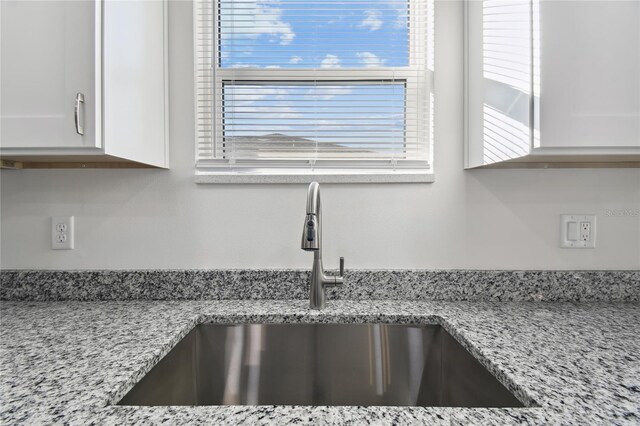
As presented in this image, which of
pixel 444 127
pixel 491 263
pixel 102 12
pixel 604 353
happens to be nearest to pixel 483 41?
pixel 444 127

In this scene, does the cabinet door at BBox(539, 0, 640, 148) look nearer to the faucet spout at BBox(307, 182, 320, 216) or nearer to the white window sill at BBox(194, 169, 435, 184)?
the white window sill at BBox(194, 169, 435, 184)

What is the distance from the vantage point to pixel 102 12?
2.78ft

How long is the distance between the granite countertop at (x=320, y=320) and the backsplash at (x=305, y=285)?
0.04 meters

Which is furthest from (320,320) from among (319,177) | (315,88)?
(315,88)

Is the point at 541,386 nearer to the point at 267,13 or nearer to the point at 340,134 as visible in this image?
the point at 340,134

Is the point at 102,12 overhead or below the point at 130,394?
overhead

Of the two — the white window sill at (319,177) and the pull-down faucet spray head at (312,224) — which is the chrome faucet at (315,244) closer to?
the pull-down faucet spray head at (312,224)

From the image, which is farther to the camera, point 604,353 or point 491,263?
point 491,263

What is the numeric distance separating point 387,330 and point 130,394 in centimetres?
68

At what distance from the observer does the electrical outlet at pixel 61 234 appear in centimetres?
116

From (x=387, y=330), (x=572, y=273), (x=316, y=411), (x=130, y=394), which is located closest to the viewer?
(x=316, y=411)

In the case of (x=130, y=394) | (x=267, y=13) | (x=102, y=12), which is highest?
(x=267, y=13)

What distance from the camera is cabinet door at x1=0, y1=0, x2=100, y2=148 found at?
84cm

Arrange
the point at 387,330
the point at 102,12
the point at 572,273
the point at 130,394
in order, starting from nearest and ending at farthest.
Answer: the point at 130,394
the point at 102,12
the point at 387,330
the point at 572,273
